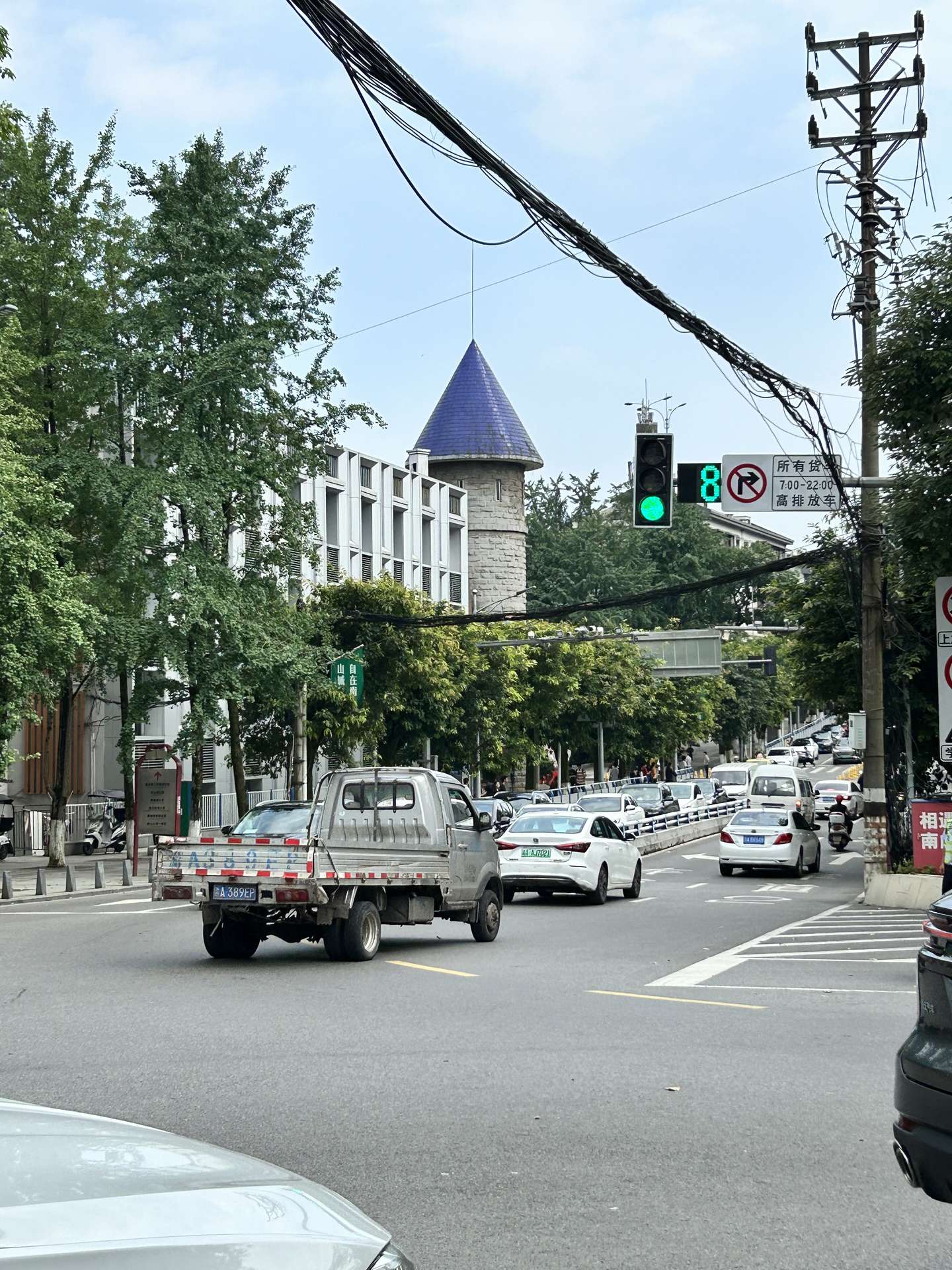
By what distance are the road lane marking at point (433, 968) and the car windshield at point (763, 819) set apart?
769 inches

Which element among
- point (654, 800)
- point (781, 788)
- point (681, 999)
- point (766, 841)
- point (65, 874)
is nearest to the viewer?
point (681, 999)

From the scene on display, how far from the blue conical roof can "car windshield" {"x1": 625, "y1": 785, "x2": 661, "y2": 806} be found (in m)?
29.8

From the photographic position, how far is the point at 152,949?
1753cm

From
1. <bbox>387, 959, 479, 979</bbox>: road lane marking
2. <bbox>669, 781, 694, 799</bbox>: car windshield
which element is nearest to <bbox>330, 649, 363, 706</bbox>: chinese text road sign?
<bbox>669, 781, 694, 799</bbox>: car windshield

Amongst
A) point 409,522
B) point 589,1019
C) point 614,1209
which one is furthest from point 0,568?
point 409,522

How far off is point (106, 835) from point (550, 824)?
72.9 ft

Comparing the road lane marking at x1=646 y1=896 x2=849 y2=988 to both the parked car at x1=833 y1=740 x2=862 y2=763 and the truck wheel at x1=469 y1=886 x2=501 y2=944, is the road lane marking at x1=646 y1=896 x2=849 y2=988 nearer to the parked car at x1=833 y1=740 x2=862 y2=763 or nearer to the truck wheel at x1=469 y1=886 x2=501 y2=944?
the truck wheel at x1=469 y1=886 x2=501 y2=944

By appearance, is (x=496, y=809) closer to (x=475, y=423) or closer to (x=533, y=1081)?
(x=533, y=1081)

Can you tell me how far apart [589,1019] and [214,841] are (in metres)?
5.91

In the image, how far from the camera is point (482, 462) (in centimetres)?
7888

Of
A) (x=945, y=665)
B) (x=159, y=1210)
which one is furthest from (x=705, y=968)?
(x=159, y=1210)

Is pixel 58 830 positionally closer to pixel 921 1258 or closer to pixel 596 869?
pixel 596 869

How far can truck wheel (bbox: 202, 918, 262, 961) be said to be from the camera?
16.4 metres

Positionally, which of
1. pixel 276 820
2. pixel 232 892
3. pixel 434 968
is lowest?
pixel 434 968
